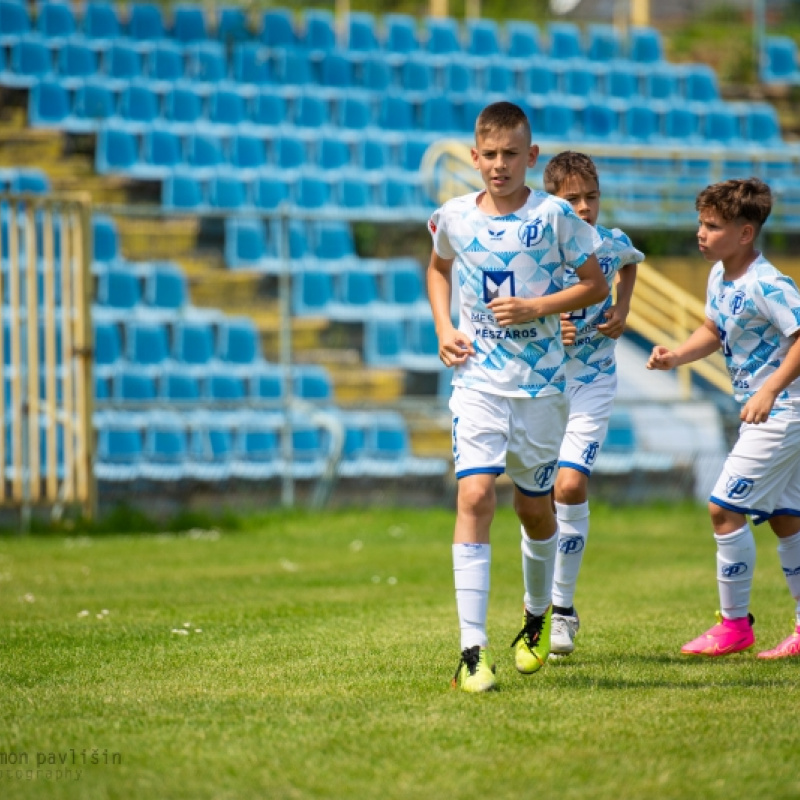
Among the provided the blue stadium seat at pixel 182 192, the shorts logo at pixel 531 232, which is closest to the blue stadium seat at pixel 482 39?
the blue stadium seat at pixel 182 192

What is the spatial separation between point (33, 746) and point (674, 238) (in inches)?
460

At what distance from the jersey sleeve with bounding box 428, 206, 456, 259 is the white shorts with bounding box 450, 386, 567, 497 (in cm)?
53

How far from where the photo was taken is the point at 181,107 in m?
16.8

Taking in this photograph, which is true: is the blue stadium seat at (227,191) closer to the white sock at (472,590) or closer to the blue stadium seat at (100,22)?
the blue stadium seat at (100,22)

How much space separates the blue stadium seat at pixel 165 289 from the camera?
13.4 meters

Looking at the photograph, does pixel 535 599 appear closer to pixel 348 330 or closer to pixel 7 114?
pixel 348 330

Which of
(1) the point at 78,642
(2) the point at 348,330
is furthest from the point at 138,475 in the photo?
(1) the point at 78,642

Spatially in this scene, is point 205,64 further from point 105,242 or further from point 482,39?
point 105,242

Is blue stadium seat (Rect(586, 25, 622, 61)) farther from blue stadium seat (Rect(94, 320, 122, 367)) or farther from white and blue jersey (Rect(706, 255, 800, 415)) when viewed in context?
white and blue jersey (Rect(706, 255, 800, 415))

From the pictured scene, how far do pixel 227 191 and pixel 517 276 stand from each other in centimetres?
1137

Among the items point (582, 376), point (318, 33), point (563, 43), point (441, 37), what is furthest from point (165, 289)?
point (563, 43)

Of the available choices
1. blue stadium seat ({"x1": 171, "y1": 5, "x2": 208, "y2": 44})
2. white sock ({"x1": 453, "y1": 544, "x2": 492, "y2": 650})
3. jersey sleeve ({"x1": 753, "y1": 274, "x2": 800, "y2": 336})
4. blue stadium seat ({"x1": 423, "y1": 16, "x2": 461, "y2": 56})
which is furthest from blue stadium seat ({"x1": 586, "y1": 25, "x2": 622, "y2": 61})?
white sock ({"x1": 453, "y1": 544, "x2": 492, "y2": 650})

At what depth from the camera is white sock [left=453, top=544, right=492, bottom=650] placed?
14.8ft

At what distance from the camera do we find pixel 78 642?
5711 millimetres
